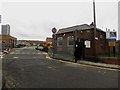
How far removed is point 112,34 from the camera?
72.8 feet

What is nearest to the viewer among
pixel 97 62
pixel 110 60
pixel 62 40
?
pixel 110 60

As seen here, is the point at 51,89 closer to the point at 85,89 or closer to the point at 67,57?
the point at 85,89

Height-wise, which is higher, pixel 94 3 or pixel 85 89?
pixel 94 3

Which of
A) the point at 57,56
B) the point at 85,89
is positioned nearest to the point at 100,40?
the point at 57,56

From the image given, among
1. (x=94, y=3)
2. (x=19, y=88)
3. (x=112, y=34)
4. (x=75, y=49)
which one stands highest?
(x=94, y=3)

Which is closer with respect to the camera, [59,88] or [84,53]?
[59,88]

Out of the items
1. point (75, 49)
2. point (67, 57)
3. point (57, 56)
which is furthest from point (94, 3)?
point (57, 56)

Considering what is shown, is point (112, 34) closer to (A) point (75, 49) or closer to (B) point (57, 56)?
(A) point (75, 49)

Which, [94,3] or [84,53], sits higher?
[94,3]

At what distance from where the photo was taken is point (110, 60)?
19219mm

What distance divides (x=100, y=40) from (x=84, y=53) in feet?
80.9

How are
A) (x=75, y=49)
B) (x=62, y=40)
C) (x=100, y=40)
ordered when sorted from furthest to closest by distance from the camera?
(x=100, y=40) → (x=62, y=40) → (x=75, y=49)

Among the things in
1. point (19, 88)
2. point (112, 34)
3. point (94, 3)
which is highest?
point (94, 3)

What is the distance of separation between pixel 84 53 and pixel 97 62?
246cm
